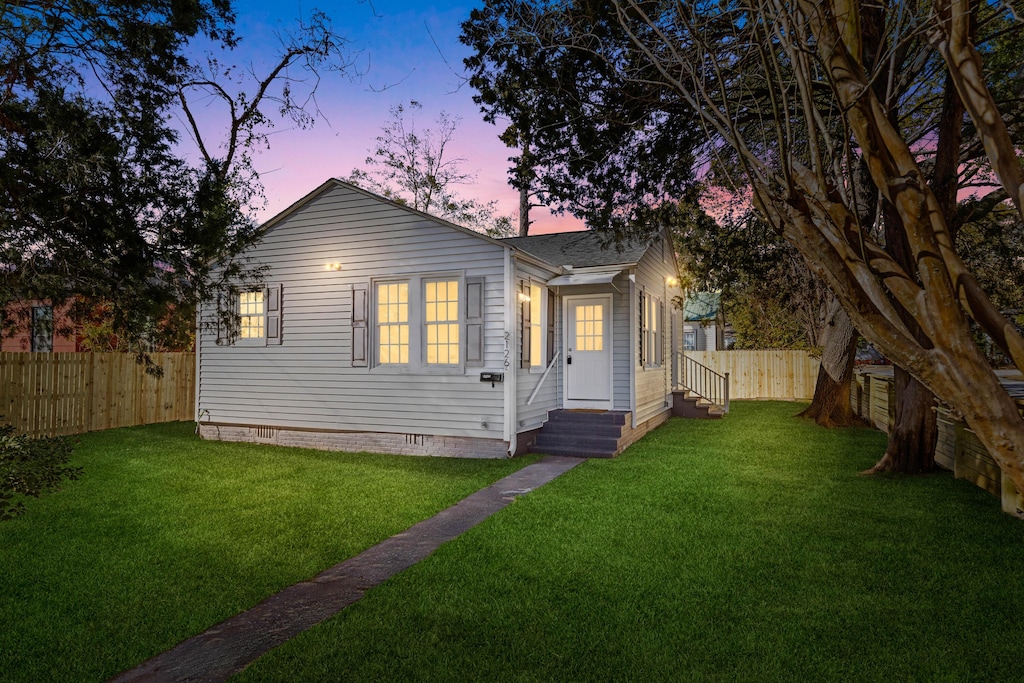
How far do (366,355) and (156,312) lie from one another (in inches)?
212

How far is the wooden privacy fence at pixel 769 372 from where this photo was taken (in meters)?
19.9

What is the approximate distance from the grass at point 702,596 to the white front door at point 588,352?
13.7 feet

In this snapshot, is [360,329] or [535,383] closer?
[360,329]

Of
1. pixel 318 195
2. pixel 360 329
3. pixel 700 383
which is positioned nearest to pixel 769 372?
pixel 700 383

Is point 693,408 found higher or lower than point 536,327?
lower

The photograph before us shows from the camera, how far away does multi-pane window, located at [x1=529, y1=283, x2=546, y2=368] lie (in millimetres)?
10031

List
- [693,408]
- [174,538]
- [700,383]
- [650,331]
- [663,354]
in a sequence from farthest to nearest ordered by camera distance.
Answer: [700,383], [693,408], [663,354], [650,331], [174,538]

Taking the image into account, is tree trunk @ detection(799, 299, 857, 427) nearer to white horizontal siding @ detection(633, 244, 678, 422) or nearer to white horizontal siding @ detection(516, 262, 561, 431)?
white horizontal siding @ detection(633, 244, 678, 422)

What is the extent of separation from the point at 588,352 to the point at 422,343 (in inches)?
134

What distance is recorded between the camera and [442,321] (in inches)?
381

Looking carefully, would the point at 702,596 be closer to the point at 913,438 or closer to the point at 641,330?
the point at 913,438

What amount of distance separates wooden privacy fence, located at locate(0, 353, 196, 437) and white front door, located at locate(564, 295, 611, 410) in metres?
7.98

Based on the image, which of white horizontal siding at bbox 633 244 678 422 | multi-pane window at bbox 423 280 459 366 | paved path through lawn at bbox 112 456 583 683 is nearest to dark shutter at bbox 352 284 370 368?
multi-pane window at bbox 423 280 459 366

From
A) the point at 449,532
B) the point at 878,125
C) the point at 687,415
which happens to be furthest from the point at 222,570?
the point at 687,415
